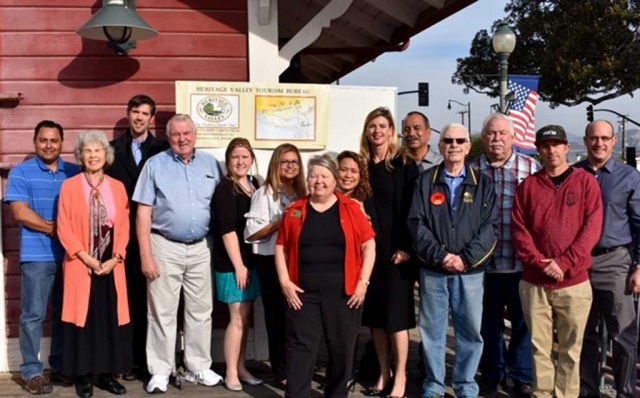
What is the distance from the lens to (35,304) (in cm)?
468

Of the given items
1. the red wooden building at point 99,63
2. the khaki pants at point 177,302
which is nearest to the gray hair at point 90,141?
the khaki pants at point 177,302

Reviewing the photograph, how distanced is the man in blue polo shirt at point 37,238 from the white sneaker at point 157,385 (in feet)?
2.07

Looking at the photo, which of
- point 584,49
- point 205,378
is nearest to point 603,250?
point 205,378

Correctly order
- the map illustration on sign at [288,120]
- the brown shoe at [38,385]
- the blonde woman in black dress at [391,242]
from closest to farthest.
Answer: the blonde woman in black dress at [391,242]
the brown shoe at [38,385]
the map illustration on sign at [288,120]

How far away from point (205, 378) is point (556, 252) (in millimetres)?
2302

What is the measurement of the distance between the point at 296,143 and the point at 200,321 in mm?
1423

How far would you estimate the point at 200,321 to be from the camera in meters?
4.84

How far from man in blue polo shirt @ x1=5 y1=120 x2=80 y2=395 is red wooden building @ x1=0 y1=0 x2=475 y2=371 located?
0.50 metres

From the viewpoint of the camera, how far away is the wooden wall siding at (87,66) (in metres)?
5.21

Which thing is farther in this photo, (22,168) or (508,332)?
(508,332)

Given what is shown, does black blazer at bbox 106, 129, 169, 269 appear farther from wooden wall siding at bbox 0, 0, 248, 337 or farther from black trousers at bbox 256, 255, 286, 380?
black trousers at bbox 256, 255, 286, 380

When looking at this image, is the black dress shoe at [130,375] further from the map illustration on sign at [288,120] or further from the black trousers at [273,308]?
the map illustration on sign at [288,120]

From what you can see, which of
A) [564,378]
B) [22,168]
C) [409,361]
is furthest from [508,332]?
[22,168]

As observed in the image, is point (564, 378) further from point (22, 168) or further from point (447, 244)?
point (22, 168)
